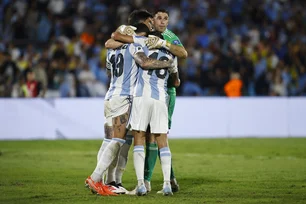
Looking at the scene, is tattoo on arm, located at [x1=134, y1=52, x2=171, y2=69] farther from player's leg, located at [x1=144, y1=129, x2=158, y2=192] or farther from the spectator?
the spectator

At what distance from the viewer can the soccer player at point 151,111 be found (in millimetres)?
9133

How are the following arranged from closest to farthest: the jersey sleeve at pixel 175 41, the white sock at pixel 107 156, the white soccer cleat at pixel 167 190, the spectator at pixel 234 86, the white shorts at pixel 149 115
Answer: the white soccer cleat at pixel 167 190 → the white shorts at pixel 149 115 → the white sock at pixel 107 156 → the jersey sleeve at pixel 175 41 → the spectator at pixel 234 86

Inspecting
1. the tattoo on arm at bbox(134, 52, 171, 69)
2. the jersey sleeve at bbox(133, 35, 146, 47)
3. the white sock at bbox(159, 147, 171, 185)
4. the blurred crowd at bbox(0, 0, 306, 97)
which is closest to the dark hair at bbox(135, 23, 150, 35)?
the jersey sleeve at bbox(133, 35, 146, 47)

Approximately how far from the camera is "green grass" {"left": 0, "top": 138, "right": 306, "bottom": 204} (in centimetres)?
893

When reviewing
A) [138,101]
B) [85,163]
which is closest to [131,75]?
[138,101]

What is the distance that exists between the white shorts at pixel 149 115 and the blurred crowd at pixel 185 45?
39.2ft

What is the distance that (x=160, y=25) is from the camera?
9.61 meters

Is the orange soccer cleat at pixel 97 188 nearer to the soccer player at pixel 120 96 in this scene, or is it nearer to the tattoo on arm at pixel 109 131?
the soccer player at pixel 120 96

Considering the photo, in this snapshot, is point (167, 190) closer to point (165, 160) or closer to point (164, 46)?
point (165, 160)

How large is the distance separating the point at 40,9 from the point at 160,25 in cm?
1508

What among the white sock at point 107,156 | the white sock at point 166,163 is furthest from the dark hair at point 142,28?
the white sock at point 166,163

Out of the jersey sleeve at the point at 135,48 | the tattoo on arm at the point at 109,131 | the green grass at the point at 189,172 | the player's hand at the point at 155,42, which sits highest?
the player's hand at the point at 155,42

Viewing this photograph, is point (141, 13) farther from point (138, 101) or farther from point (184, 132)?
point (184, 132)

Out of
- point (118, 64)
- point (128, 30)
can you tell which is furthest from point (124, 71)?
point (128, 30)
